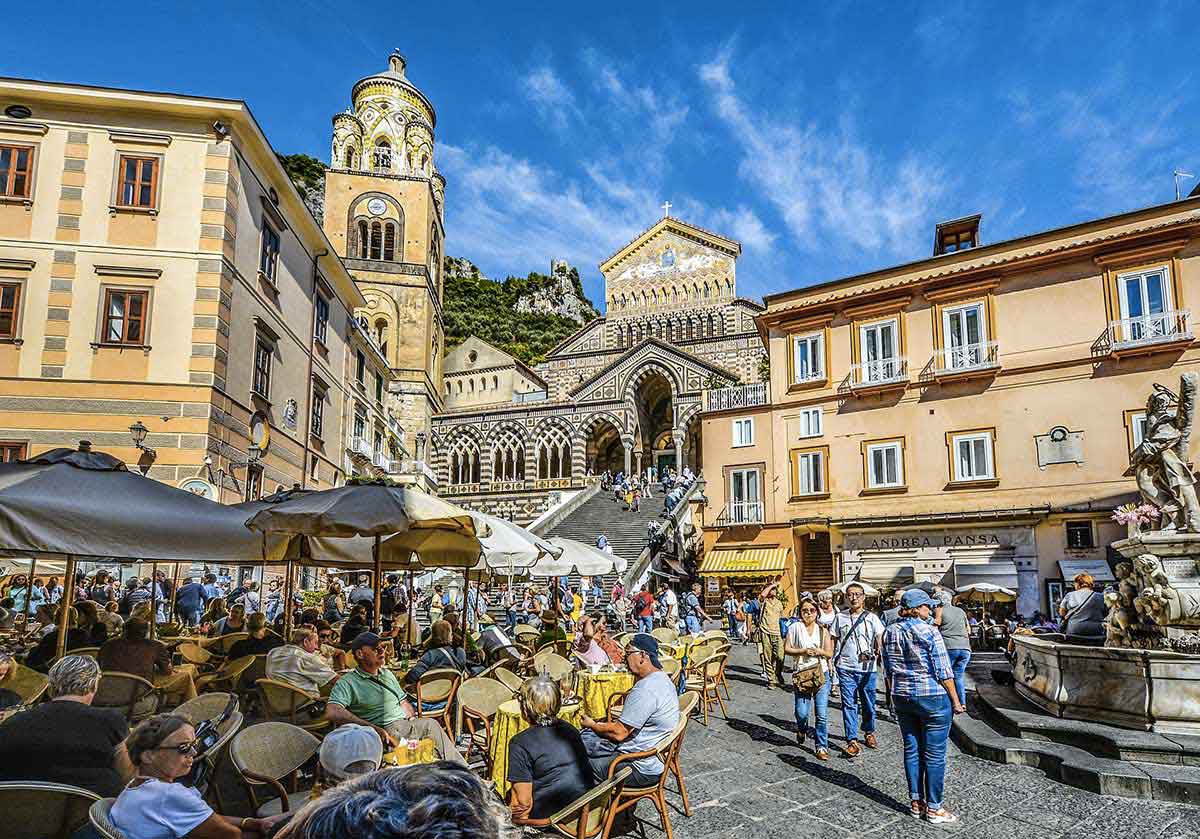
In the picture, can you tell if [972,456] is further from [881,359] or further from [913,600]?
[913,600]

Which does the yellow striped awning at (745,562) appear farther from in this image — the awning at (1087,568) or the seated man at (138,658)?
the seated man at (138,658)

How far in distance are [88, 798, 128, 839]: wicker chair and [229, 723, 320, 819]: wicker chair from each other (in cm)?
131

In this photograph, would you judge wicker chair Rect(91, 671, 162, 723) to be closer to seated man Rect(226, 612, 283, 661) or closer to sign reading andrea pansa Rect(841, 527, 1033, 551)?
seated man Rect(226, 612, 283, 661)

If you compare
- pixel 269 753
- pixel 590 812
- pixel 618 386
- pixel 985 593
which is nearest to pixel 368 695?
pixel 269 753

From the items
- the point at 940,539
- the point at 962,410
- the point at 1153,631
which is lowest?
the point at 1153,631

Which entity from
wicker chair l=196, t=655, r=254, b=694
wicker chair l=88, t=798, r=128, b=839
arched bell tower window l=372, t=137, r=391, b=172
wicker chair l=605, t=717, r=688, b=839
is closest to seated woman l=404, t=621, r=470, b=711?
wicker chair l=196, t=655, r=254, b=694

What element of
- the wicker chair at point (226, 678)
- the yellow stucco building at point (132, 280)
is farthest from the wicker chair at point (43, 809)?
the yellow stucco building at point (132, 280)

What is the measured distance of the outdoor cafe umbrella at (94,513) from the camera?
602 cm

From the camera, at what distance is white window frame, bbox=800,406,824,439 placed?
23.6 meters

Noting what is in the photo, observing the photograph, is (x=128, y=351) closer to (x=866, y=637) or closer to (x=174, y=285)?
(x=174, y=285)

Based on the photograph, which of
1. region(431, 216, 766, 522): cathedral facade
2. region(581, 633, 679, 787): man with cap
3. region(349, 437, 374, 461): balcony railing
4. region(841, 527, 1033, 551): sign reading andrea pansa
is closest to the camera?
region(581, 633, 679, 787): man with cap

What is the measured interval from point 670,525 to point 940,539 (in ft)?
27.2

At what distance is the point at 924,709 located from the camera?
217 inches

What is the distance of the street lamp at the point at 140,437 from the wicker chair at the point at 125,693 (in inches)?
431
